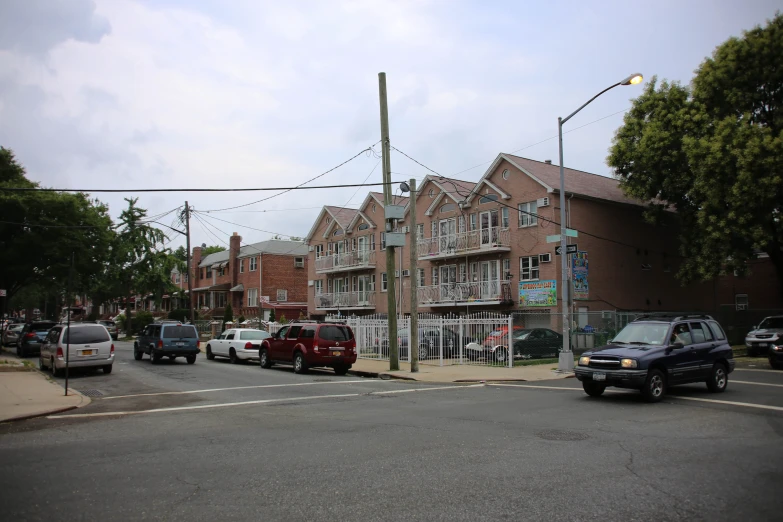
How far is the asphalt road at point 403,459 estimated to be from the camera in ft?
18.5

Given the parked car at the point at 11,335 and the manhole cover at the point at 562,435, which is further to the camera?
the parked car at the point at 11,335

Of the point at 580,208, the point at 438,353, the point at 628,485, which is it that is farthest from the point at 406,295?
the point at 628,485

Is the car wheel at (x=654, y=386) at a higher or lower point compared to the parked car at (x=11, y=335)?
lower

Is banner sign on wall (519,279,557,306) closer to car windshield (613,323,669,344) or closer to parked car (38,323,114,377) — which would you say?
car windshield (613,323,669,344)

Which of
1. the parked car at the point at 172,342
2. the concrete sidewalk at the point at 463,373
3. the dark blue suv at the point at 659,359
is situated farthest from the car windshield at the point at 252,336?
the dark blue suv at the point at 659,359

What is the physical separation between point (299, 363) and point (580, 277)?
16.7 m

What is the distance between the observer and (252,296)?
191 feet

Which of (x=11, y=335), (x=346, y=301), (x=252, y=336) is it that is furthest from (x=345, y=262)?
(x=11, y=335)

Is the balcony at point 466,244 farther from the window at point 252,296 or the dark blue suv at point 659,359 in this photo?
the window at point 252,296

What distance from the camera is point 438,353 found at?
2470 centimetres

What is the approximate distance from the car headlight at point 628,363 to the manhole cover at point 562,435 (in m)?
3.93

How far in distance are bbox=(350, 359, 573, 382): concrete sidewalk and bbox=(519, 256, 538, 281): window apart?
1026 cm

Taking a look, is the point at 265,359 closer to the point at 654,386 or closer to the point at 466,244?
the point at 654,386

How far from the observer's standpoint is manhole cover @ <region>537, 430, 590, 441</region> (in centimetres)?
886
